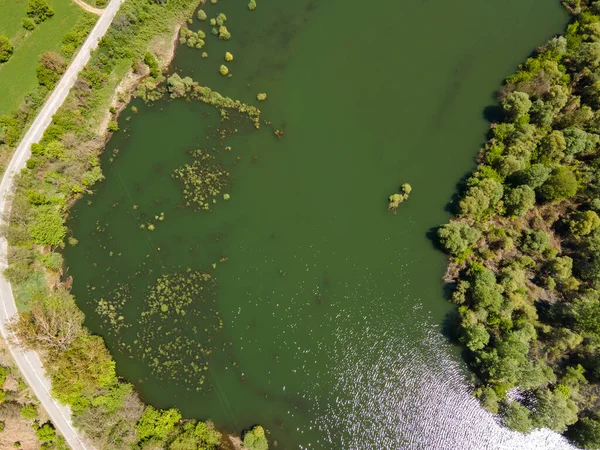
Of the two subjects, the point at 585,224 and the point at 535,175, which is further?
the point at 535,175

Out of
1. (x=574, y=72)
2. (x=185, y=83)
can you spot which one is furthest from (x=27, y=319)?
(x=574, y=72)

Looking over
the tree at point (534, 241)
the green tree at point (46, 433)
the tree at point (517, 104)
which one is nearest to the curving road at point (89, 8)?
the green tree at point (46, 433)

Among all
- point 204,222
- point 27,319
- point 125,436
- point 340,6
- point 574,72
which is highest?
point 574,72

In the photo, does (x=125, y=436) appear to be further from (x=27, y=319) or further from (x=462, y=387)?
(x=462, y=387)

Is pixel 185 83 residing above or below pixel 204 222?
above

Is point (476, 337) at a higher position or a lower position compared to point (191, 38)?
lower

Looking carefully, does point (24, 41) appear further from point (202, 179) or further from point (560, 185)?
point (560, 185)

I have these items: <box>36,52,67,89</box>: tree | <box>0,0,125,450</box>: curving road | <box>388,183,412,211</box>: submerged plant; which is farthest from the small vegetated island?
<box>36,52,67,89</box>: tree

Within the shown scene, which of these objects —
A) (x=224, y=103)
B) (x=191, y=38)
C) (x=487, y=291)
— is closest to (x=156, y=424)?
(x=487, y=291)

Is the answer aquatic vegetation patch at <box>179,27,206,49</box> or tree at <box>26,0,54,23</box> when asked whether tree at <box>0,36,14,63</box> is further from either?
aquatic vegetation patch at <box>179,27,206,49</box>
